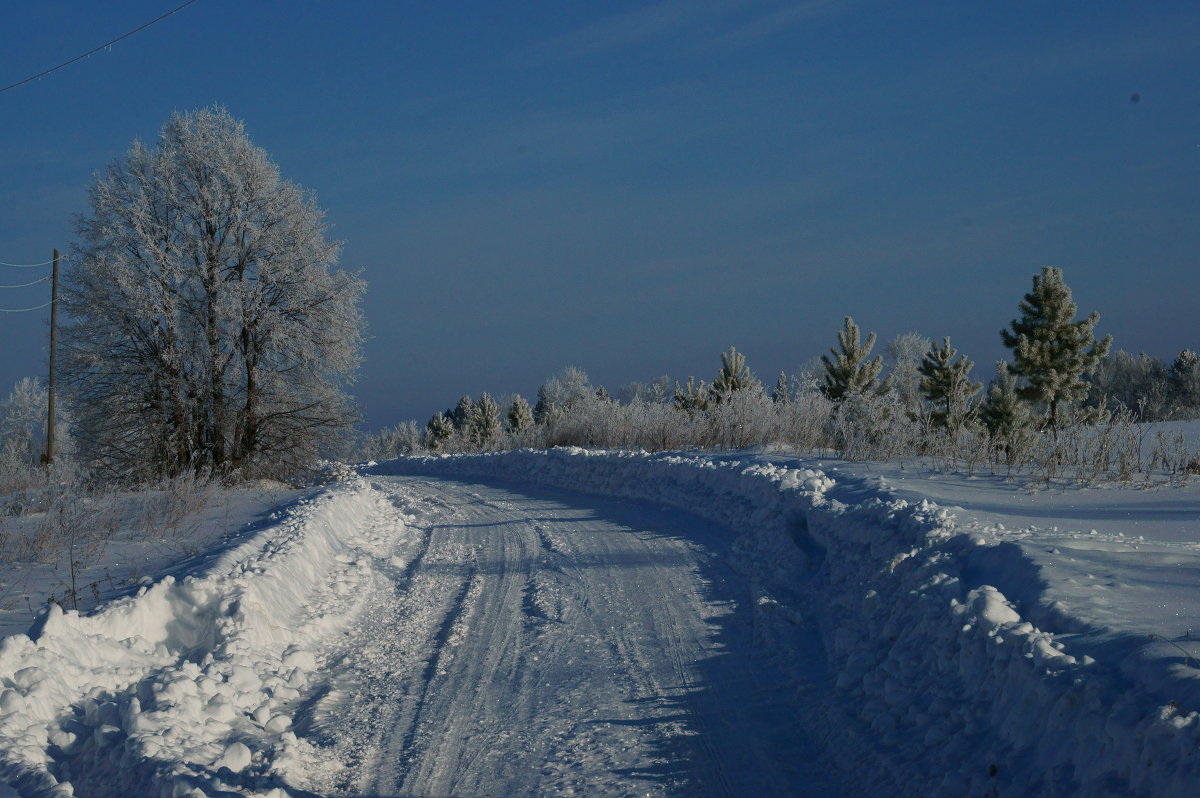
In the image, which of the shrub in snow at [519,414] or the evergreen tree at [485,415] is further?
the shrub in snow at [519,414]

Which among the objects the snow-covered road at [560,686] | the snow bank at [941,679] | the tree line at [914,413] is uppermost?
the tree line at [914,413]

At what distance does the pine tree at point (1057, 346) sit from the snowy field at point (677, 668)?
116 feet

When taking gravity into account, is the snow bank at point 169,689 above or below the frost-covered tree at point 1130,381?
below

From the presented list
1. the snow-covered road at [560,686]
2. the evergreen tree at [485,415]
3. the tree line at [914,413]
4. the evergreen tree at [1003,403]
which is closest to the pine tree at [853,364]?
the tree line at [914,413]

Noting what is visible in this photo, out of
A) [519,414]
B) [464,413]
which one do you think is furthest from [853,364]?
[464,413]

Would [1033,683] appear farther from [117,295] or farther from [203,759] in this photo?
[117,295]

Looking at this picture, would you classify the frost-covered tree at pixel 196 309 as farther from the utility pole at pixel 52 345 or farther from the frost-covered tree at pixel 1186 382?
the frost-covered tree at pixel 1186 382

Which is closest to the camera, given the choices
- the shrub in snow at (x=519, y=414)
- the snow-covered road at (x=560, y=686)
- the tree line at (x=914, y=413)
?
the snow-covered road at (x=560, y=686)

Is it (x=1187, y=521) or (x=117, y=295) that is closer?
(x=1187, y=521)

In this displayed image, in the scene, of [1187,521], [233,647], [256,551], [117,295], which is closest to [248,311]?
[117,295]

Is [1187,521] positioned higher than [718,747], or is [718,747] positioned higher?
[1187,521]

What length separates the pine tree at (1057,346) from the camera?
4094 centimetres

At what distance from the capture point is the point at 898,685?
488 cm

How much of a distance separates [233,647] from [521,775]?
267cm
